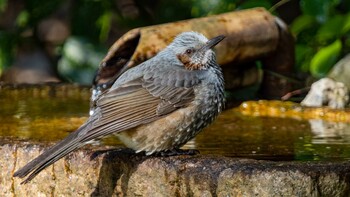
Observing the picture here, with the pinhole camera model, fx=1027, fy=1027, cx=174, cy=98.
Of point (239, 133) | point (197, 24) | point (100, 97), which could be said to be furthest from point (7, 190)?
point (197, 24)

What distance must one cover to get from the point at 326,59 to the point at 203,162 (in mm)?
3828

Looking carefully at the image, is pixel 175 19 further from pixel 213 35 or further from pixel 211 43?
pixel 211 43

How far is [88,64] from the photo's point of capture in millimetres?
9812

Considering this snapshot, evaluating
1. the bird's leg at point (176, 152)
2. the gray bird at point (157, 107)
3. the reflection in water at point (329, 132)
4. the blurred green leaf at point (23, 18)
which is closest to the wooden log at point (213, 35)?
the reflection in water at point (329, 132)

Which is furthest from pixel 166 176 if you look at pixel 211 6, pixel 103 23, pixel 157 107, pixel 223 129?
pixel 103 23

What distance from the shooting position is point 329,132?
273 inches

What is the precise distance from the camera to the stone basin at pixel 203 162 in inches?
187

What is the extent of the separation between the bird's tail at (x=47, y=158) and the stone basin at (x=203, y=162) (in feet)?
0.73

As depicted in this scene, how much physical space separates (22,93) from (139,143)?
3.38 metres

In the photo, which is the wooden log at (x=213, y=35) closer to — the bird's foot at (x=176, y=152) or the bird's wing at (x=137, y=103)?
the bird's wing at (x=137, y=103)

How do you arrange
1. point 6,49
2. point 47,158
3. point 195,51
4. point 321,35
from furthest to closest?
1. point 6,49
2. point 321,35
3. point 195,51
4. point 47,158

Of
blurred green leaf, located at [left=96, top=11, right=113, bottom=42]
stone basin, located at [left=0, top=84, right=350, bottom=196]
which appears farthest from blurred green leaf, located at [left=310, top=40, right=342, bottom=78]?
blurred green leaf, located at [left=96, top=11, right=113, bottom=42]

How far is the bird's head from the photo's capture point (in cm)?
591

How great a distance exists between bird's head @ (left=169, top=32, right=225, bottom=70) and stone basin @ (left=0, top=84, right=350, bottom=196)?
0.54 m
